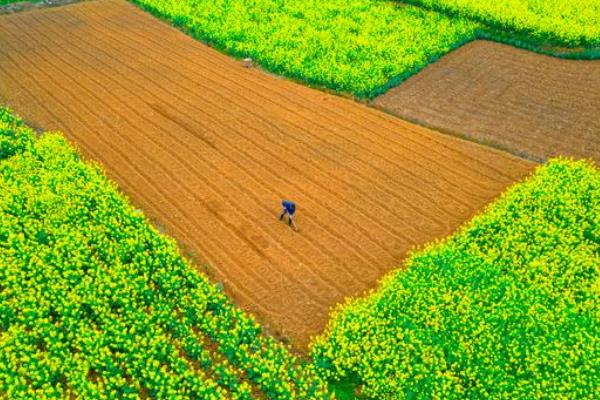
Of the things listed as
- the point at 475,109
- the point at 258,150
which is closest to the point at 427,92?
the point at 475,109

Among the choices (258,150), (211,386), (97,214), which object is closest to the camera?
(211,386)

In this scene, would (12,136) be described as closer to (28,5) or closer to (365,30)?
(365,30)

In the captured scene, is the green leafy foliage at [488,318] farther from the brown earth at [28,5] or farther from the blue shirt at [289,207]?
the brown earth at [28,5]

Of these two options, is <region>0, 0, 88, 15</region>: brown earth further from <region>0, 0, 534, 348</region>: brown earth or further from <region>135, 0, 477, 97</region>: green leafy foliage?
<region>0, 0, 534, 348</region>: brown earth

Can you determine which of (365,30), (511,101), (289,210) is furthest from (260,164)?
(365,30)

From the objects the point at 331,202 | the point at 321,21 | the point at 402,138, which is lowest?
the point at 331,202

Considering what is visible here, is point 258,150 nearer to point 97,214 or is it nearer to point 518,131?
point 97,214
